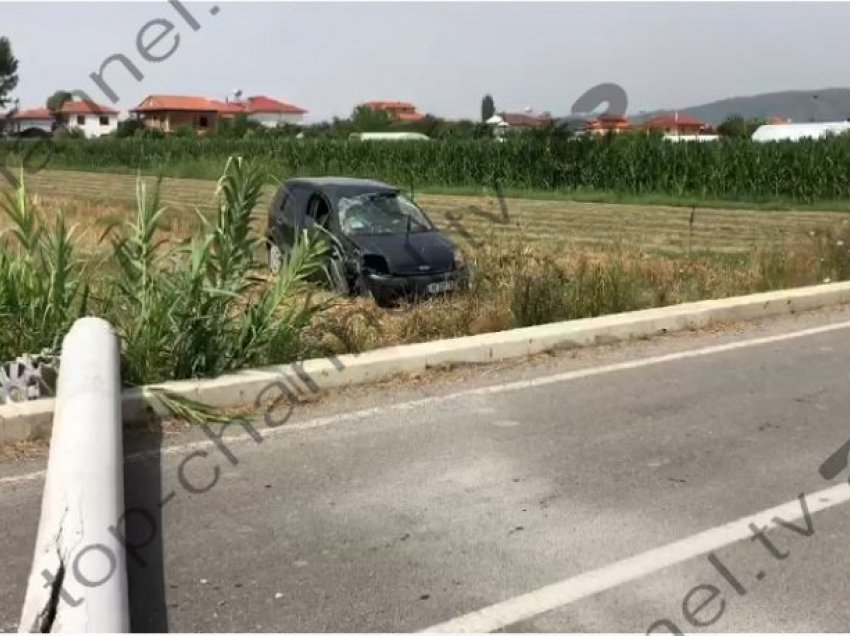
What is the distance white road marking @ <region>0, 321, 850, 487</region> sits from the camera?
5157mm

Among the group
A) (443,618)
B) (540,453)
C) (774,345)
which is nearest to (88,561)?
(443,618)

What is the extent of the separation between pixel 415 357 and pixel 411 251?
14.9 feet

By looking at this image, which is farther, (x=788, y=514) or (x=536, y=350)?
(x=536, y=350)

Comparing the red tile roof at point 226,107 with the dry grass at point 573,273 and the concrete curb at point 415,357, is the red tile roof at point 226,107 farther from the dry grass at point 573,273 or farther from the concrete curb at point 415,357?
the concrete curb at point 415,357

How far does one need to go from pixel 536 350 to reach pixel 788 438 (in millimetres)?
2165

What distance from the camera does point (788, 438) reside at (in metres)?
5.79

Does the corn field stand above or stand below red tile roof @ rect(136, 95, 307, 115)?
below

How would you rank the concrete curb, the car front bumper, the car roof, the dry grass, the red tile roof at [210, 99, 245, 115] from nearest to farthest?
the concrete curb → the dry grass → the car front bumper → the car roof → the red tile roof at [210, 99, 245, 115]

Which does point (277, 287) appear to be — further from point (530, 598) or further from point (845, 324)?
point (845, 324)

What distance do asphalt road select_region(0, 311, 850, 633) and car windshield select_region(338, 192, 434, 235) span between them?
520cm

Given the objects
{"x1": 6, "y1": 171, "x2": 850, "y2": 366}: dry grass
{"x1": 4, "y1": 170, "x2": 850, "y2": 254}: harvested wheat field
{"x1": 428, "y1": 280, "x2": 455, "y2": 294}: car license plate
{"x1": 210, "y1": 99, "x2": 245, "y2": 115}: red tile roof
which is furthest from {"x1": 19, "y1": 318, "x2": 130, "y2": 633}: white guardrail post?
{"x1": 210, "y1": 99, "x2": 245, "y2": 115}: red tile roof

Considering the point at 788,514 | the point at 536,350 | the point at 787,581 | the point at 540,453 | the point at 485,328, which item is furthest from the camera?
the point at 485,328

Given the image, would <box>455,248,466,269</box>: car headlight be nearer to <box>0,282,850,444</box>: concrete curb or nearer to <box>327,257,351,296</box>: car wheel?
<box>327,257,351,296</box>: car wheel

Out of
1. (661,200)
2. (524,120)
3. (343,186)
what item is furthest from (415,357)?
(524,120)
